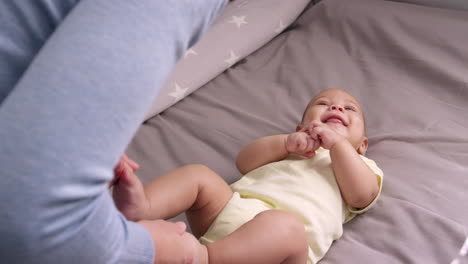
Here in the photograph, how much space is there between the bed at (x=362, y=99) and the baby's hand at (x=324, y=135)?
0.55ft

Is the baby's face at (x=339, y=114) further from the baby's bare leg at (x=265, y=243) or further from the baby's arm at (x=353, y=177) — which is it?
the baby's bare leg at (x=265, y=243)

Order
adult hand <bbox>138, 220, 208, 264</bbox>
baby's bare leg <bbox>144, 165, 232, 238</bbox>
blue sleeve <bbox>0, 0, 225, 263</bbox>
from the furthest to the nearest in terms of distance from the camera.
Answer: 1. baby's bare leg <bbox>144, 165, 232, 238</bbox>
2. adult hand <bbox>138, 220, 208, 264</bbox>
3. blue sleeve <bbox>0, 0, 225, 263</bbox>

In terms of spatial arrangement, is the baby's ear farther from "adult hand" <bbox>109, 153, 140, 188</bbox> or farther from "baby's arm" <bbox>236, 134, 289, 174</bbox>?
"adult hand" <bbox>109, 153, 140, 188</bbox>

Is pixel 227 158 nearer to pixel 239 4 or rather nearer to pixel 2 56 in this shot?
pixel 239 4

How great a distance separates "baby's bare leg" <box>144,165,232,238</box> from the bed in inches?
8.0

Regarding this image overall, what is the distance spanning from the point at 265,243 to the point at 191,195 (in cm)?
20

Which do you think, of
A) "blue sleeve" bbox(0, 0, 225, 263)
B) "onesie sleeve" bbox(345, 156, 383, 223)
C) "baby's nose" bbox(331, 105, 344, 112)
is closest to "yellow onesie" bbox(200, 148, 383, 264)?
"onesie sleeve" bbox(345, 156, 383, 223)

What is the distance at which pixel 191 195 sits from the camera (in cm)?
96

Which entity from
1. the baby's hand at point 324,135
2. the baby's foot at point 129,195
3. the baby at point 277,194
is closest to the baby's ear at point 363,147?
the baby at point 277,194

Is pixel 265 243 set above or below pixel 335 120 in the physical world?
above

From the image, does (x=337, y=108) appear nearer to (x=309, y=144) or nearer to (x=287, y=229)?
(x=309, y=144)

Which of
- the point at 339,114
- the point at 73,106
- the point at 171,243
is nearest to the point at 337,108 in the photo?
the point at 339,114

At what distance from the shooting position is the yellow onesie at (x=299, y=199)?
952mm

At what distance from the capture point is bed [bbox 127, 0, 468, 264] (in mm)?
1015
